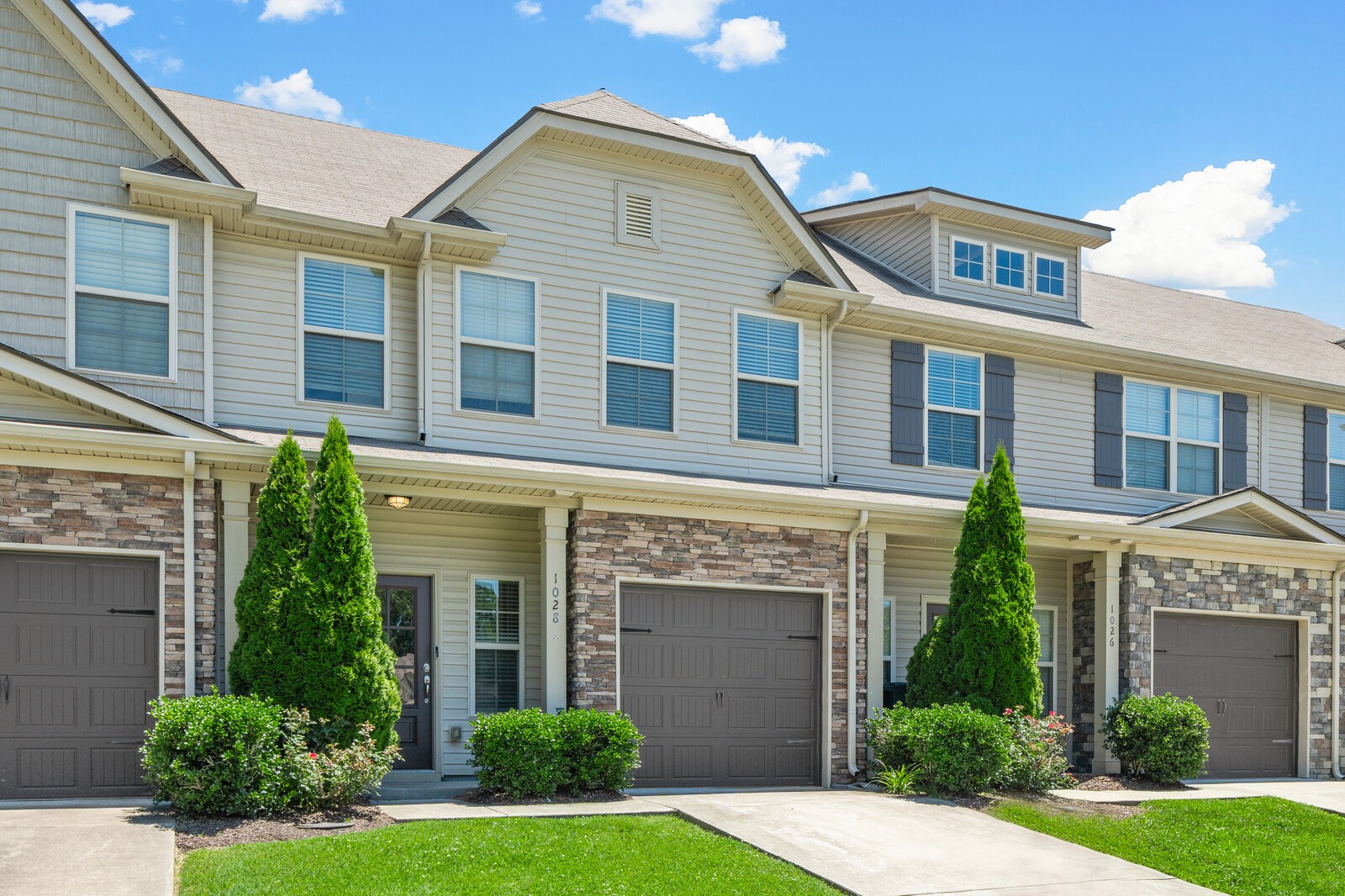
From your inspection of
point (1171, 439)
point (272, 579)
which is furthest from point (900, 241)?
point (272, 579)

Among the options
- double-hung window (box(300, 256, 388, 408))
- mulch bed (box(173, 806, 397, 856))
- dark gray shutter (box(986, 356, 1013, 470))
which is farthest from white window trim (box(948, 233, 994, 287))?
mulch bed (box(173, 806, 397, 856))

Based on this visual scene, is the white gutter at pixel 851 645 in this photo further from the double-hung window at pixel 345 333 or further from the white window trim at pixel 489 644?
the double-hung window at pixel 345 333

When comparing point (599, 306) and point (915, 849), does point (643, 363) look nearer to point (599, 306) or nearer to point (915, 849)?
point (599, 306)

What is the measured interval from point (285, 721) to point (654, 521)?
13.7 feet

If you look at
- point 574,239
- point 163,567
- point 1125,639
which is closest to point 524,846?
point 163,567

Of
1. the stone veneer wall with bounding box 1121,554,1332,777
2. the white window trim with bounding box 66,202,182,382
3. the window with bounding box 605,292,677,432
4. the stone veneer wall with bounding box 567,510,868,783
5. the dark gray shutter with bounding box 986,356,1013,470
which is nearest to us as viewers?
the white window trim with bounding box 66,202,182,382

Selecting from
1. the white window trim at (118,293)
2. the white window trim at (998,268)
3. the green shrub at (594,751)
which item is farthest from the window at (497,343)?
the white window trim at (998,268)

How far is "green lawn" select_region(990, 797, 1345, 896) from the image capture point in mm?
10219

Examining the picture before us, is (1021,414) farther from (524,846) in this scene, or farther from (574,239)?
(524,846)

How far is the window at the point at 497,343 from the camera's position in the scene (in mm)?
13047

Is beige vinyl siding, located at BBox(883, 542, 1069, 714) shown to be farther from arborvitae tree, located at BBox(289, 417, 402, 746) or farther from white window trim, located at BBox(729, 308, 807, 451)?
arborvitae tree, located at BBox(289, 417, 402, 746)

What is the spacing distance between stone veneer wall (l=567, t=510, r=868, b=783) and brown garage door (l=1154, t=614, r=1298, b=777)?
4.43 m

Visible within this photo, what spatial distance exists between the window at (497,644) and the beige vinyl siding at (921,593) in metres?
4.53

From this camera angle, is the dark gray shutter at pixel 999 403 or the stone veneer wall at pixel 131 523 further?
the dark gray shutter at pixel 999 403
